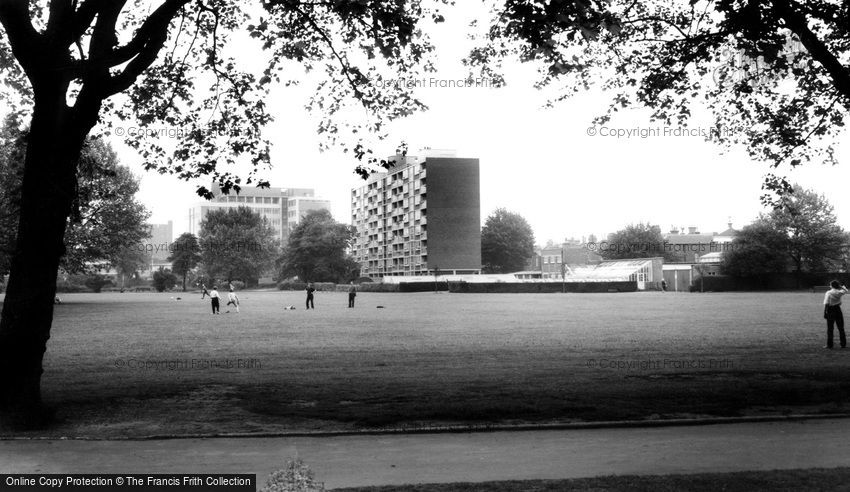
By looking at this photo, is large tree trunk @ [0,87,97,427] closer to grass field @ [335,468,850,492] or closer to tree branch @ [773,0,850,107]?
grass field @ [335,468,850,492]

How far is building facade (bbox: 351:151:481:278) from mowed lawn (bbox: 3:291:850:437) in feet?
272

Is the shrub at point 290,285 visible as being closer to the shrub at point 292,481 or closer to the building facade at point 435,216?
the building facade at point 435,216

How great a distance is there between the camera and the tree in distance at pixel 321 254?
119812 mm

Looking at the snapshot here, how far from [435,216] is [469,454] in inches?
4313

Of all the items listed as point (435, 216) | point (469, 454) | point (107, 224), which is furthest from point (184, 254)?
point (469, 454)

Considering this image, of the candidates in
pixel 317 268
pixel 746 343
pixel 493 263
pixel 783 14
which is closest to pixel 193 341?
pixel 746 343

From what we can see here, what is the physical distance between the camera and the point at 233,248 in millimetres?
118812

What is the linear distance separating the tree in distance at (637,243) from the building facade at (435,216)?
2380 cm

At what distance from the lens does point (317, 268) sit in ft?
392

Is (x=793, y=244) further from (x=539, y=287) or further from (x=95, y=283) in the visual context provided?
(x=95, y=283)

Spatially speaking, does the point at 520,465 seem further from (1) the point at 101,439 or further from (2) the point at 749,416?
(1) the point at 101,439

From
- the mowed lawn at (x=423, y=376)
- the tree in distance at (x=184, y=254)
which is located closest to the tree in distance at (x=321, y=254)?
the tree in distance at (x=184, y=254)

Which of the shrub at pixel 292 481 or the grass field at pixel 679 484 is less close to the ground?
the shrub at pixel 292 481

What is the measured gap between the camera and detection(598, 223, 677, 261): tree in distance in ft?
398
